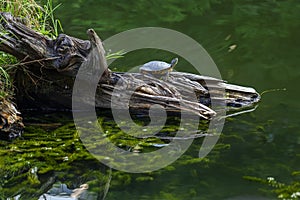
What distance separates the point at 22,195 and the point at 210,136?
1.17 meters

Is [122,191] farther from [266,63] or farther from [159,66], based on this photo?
[266,63]

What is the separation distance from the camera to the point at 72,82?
3543 millimetres

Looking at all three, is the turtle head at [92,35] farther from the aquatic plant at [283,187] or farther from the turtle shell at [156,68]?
the aquatic plant at [283,187]

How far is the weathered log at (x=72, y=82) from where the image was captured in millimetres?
3350

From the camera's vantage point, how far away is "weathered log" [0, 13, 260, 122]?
11.0 feet

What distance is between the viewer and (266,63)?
4820 millimetres

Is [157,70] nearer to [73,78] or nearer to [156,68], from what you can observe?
[156,68]

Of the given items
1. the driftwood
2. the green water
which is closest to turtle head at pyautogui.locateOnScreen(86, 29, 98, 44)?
the driftwood

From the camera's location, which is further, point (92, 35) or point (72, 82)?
point (72, 82)

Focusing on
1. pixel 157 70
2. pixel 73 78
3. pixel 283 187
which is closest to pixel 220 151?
pixel 283 187

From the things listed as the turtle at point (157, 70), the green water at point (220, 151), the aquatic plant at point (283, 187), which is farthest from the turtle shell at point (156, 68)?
the aquatic plant at point (283, 187)

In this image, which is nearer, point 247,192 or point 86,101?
point 247,192

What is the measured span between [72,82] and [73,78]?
0.04m

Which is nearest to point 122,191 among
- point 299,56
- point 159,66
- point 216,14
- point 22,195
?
point 22,195
